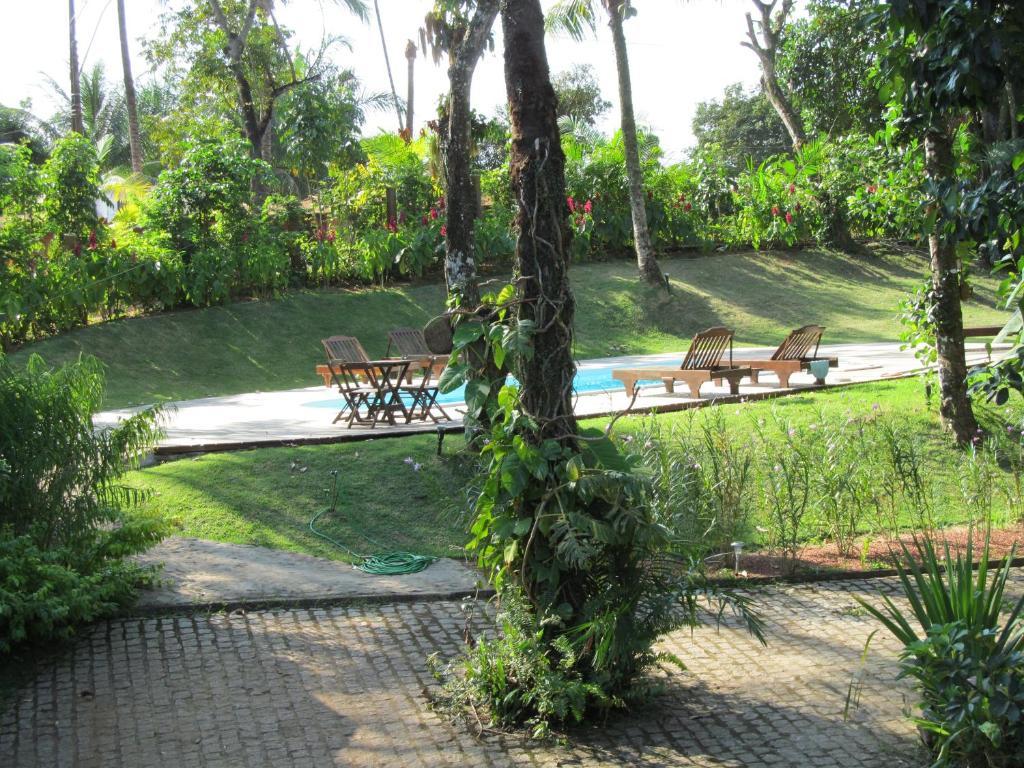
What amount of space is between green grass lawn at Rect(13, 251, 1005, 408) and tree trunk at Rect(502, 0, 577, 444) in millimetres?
12116

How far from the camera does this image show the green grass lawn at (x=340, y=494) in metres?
8.04

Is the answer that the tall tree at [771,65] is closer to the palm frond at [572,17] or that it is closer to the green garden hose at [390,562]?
→ the palm frond at [572,17]

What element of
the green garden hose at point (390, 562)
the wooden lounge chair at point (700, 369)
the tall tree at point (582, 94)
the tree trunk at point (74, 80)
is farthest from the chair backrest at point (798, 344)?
the tall tree at point (582, 94)

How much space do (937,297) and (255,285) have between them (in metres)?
14.8

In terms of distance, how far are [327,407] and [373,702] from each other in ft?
31.7

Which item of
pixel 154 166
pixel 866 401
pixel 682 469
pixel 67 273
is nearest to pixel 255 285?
pixel 67 273

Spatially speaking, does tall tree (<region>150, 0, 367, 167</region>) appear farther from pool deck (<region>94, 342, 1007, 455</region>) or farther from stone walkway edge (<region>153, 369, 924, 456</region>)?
stone walkway edge (<region>153, 369, 924, 456</region>)

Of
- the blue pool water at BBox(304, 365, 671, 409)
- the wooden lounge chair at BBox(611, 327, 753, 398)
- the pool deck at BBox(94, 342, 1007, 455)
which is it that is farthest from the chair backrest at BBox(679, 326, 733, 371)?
the blue pool water at BBox(304, 365, 671, 409)

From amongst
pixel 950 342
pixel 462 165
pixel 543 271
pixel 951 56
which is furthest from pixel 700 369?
pixel 543 271

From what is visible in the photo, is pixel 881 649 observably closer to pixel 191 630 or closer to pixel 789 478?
pixel 789 478

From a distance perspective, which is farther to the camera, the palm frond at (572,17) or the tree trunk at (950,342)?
the palm frond at (572,17)

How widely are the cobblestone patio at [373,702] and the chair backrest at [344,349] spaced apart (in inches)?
334

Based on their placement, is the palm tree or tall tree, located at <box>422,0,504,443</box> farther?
the palm tree

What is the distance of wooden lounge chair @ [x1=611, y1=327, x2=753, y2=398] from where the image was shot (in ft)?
43.7
